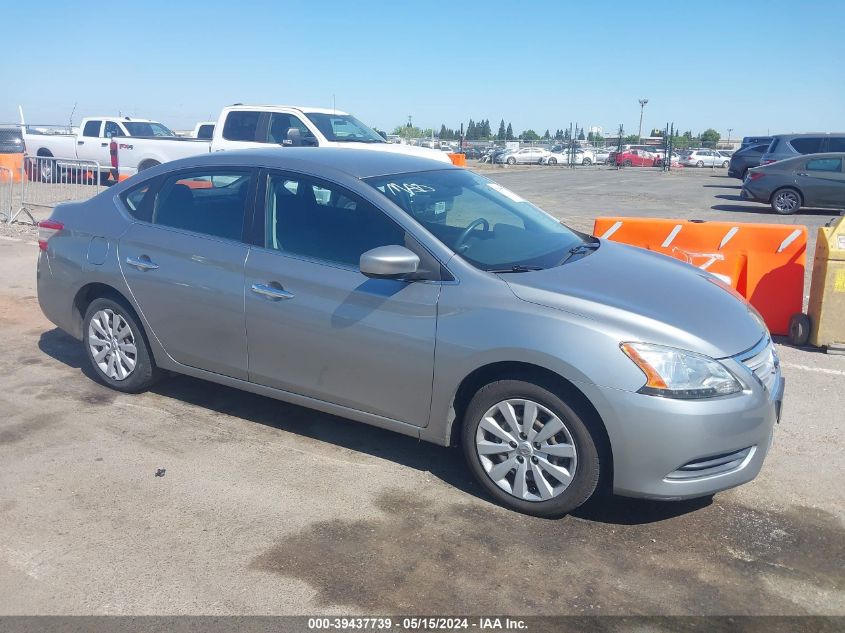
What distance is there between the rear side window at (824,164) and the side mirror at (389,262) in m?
16.4

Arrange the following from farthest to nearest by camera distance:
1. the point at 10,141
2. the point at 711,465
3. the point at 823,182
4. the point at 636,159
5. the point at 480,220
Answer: the point at 636,159, the point at 10,141, the point at 823,182, the point at 480,220, the point at 711,465

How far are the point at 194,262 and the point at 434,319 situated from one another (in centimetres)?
172

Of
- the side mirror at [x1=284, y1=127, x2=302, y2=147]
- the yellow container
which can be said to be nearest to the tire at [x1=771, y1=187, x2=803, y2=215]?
the side mirror at [x1=284, y1=127, x2=302, y2=147]

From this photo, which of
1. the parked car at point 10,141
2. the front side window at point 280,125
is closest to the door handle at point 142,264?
A: the front side window at point 280,125

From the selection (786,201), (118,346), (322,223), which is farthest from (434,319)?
(786,201)

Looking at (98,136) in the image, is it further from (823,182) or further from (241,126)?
(823,182)

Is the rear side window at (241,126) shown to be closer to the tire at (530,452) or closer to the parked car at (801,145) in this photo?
the tire at (530,452)

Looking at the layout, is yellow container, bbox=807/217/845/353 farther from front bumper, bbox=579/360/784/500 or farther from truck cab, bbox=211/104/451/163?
truck cab, bbox=211/104/451/163

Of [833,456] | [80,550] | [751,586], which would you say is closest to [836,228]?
[833,456]

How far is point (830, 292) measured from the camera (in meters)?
6.39

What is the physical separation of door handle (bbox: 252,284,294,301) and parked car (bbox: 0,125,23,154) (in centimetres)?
2491

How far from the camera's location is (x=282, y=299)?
14.7 ft

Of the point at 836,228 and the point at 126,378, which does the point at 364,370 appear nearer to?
the point at 126,378

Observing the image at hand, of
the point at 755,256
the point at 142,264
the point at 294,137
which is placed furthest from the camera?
the point at 294,137
